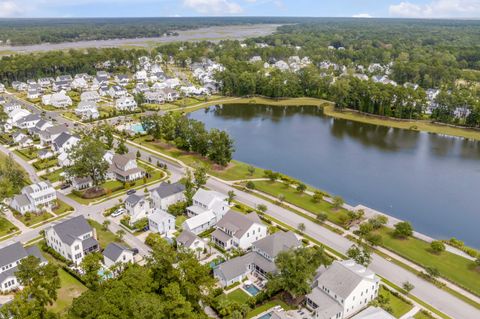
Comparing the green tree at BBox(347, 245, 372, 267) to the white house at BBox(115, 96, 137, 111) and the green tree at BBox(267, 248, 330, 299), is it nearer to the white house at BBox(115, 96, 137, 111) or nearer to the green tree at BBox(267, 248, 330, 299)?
the green tree at BBox(267, 248, 330, 299)

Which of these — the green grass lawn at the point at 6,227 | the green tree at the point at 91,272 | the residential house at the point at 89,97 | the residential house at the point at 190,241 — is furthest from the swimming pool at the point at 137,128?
the green tree at the point at 91,272

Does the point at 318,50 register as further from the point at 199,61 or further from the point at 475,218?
the point at 475,218

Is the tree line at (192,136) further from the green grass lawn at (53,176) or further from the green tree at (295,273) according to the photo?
the green tree at (295,273)

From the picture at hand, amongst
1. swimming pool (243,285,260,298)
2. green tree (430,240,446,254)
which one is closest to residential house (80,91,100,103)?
swimming pool (243,285,260,298)

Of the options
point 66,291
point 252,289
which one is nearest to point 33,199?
point 66,291

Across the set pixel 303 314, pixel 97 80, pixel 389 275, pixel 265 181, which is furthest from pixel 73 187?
pixel 97 80
